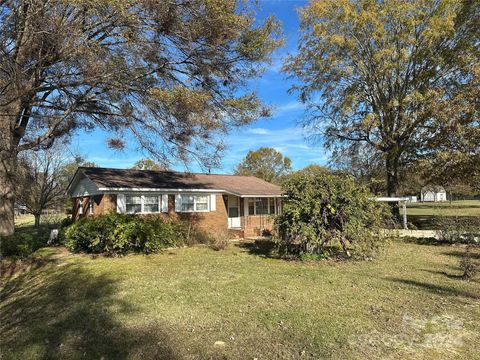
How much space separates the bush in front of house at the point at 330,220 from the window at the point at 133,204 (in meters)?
9.34

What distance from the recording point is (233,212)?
75.3 ft

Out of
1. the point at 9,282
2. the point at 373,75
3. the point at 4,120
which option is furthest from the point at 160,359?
the point at 373,75

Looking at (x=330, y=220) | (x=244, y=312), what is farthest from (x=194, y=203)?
(x=244, y=312)

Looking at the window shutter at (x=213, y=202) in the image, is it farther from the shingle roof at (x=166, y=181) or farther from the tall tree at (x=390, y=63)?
the tall tree at (x=390, y=63)

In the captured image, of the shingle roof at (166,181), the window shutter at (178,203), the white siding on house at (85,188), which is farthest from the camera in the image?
the window shutter at (178,203)

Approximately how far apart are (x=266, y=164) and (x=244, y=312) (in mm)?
47840

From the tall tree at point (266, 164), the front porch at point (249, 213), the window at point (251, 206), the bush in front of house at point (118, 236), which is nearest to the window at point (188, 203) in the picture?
the front porch at point (249, 213)

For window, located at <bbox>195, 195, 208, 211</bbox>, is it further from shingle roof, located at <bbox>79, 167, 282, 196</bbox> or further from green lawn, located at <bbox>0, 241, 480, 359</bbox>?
green lawn, located at <bbox>0, 241, 480, 359</bbox>

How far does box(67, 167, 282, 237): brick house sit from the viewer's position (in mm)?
17391

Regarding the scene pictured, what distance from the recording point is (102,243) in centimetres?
1242

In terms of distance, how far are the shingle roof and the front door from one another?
0.83 metres

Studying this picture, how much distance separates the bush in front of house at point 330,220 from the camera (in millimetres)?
10327

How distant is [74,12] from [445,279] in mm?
10858

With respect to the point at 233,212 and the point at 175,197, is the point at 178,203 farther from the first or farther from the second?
the point at 233,212
